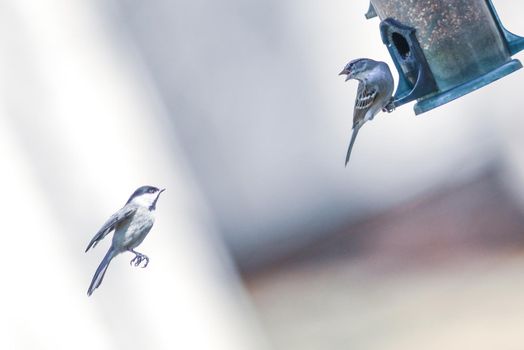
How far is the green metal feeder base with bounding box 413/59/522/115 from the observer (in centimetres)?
237

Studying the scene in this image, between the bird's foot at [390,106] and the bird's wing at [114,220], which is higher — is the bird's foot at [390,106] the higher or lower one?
the lower one

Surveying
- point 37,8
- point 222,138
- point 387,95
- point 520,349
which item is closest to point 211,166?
point 222,138

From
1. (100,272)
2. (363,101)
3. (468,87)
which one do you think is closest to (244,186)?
(363,101)

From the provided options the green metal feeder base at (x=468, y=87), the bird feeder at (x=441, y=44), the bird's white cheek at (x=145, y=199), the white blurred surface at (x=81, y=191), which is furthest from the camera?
the white blurred surface at (x=81, y=191)

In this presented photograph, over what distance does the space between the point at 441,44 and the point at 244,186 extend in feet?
7.81

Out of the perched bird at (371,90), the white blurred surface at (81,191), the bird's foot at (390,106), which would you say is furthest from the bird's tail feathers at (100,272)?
the white blurred surface at (81,191)

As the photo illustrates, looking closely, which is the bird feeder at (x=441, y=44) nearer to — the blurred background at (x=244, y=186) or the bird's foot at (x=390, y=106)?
the bird's foot at (x=390, y=106)

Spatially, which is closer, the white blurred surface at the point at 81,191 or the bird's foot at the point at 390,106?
the bird's foot at the point at 390,106

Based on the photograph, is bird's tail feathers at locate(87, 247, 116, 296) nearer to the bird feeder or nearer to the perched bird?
the perched bird

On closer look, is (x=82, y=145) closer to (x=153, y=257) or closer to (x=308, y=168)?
(x=153, y=257)

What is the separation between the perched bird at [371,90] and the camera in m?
2.75

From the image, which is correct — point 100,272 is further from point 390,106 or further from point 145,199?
point 390,106

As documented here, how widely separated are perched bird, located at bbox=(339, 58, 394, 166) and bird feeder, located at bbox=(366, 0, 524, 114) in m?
0.07

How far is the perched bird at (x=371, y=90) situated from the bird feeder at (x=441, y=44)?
71 mm
